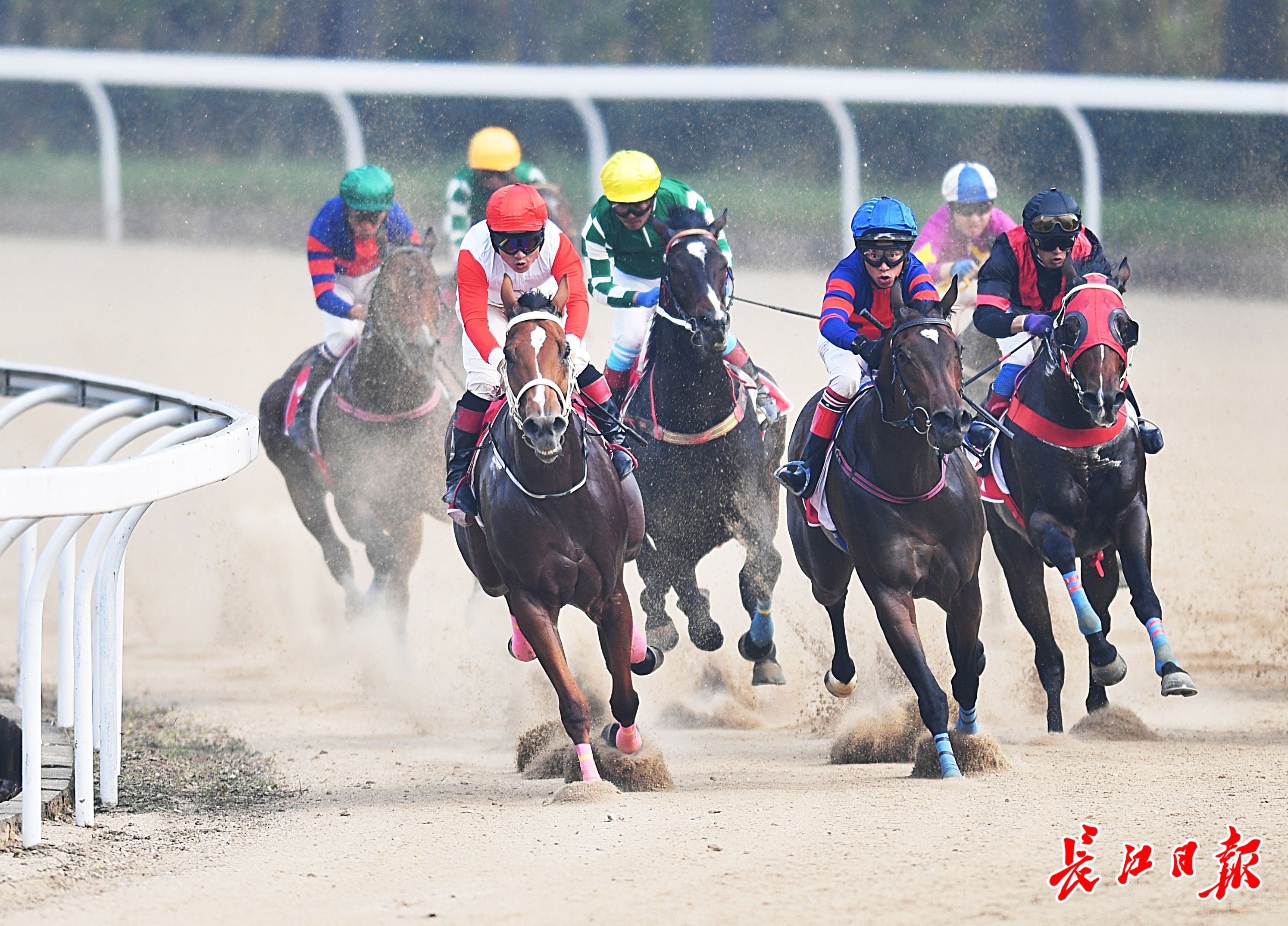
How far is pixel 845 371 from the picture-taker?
21.1 feet

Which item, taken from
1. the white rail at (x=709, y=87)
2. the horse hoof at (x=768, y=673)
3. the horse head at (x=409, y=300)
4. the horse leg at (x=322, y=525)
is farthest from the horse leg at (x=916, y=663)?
the white rail at (x=709, y=87)

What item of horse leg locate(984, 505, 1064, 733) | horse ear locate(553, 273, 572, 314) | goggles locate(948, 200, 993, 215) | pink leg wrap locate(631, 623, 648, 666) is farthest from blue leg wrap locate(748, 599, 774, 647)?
goggles locate(948, 200, 993, 215)

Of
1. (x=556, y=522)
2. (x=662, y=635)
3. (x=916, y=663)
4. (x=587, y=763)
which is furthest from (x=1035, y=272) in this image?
(x=587, y=763)

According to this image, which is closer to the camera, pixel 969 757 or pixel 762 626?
pixel 969 757

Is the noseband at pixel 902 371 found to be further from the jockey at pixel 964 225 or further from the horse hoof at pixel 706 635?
the jockey at pixel 964 225

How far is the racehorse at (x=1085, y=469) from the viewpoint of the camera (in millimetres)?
6133

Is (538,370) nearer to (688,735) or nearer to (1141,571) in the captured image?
(1141,571)

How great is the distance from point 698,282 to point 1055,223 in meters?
1.35

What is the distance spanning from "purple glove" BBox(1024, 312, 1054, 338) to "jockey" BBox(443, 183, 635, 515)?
1.53 m

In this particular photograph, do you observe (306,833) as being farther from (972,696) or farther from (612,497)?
(972,696)

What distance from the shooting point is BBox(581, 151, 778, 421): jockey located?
24.9 ft

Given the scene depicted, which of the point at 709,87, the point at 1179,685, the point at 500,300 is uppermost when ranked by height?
the point at 709,87

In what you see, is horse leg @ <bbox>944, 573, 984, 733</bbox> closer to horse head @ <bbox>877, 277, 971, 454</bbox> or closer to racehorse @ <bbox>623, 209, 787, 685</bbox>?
horse head @ <bbox>877, 277, 971, 454</bbox>

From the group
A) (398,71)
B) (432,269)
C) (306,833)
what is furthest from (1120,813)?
(398,71)
